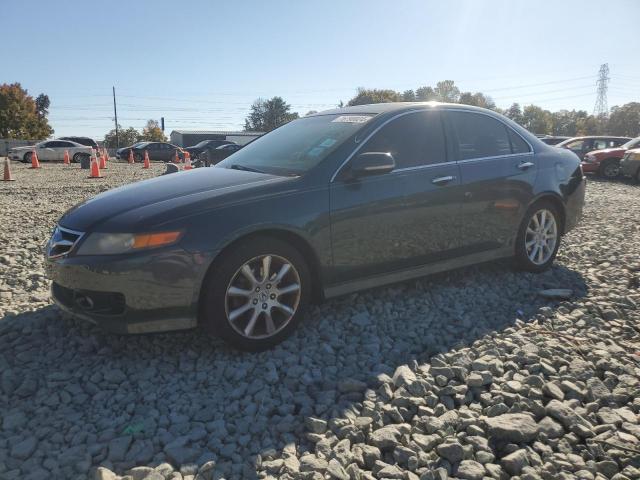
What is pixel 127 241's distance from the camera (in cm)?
294

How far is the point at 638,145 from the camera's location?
1652 cm

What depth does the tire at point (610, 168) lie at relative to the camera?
16.9 m

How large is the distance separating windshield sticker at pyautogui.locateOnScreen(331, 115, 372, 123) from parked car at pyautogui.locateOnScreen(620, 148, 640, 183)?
14363mm

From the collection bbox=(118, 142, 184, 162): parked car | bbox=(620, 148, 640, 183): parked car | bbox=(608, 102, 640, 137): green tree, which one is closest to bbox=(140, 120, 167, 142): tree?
bbox=(118, 142, 184, 162): parked car

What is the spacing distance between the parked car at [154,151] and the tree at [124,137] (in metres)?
49.0

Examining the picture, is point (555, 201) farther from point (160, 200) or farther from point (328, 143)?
point (160, 200)

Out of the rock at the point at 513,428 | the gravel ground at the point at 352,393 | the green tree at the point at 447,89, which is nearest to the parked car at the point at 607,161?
the gravel ground at the point at 352,393

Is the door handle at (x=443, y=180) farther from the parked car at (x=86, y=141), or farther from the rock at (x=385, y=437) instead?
the parked car at (x=86, y=141)

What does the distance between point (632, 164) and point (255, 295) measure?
15.8m

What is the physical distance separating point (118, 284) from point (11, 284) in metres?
2.27

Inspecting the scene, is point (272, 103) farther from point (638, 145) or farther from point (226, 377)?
point (226, 377)

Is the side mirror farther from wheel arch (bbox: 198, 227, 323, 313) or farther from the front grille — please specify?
the front grille

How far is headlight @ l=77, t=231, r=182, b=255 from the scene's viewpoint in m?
2.92

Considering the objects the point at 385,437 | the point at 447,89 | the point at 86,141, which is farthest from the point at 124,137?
the point at 385,437
